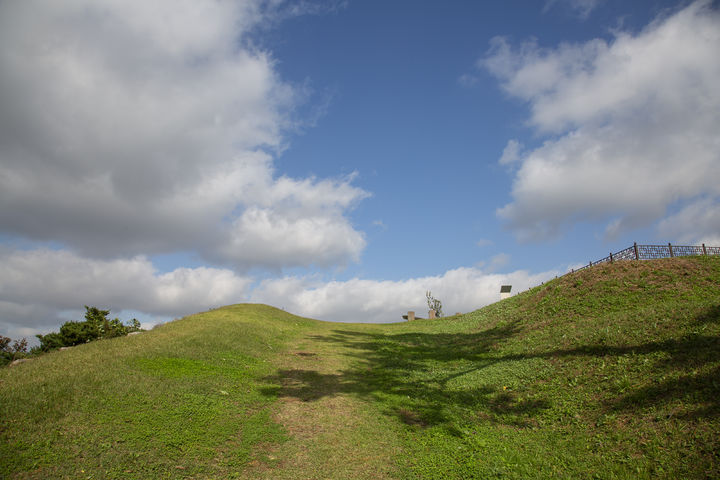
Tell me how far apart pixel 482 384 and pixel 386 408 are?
4654 mm

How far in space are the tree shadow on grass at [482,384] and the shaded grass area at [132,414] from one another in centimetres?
265

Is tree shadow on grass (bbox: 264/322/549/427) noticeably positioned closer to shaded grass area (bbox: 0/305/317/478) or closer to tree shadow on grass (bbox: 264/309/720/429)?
tree shadow on grass (bbox: 264/309/720/429)

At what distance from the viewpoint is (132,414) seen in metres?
10.7

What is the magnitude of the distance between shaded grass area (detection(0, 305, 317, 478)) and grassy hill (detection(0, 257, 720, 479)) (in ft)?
0.16

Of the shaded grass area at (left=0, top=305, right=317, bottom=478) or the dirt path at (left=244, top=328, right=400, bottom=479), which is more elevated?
the shaded grass area at (left=0, top=305, right=317, bottom=478)

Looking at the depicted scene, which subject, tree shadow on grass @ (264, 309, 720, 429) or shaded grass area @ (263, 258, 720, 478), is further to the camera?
tree shadow on grass @ (264, 309, 720, 429)

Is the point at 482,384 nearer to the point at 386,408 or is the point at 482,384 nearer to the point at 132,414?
the point at 386,408

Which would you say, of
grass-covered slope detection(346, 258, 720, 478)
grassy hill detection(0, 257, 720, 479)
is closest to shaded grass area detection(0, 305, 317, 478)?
grassy hill detection(0, 257, 720, 479)

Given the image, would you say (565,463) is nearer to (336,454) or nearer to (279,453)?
(336,454)

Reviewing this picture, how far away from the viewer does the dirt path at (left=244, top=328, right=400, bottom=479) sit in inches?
379

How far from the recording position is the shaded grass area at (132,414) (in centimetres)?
860

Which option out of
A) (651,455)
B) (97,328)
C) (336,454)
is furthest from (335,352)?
(651,455)

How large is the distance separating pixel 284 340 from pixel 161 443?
16610mm

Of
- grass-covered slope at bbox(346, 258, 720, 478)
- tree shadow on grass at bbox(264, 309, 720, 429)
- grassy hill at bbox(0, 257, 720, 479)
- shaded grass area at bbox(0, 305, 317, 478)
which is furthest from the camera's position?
tree shadow on grass at bbox(264, 309, 720, 429)
